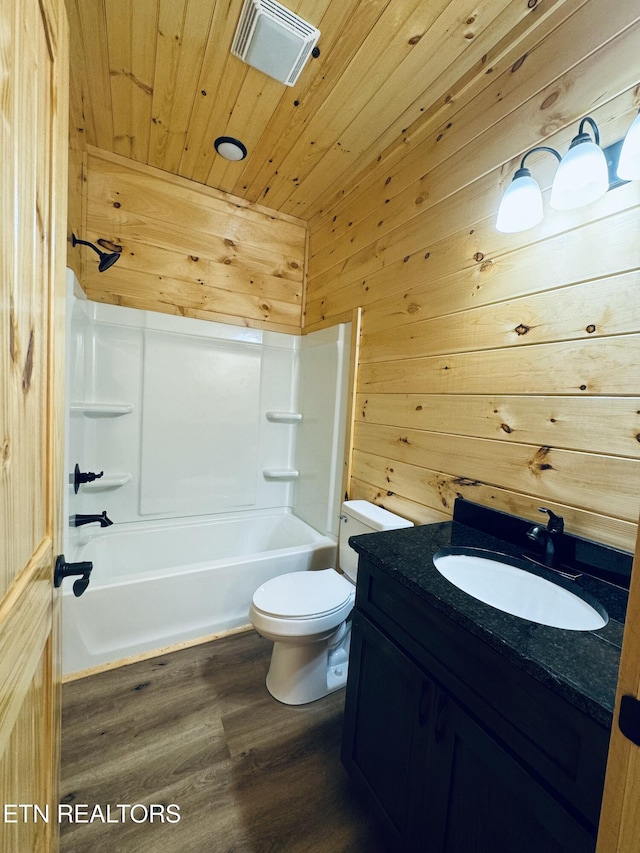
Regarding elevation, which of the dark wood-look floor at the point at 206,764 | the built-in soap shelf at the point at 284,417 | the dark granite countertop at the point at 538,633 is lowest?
the dark wood-look floor at the point at 206,764

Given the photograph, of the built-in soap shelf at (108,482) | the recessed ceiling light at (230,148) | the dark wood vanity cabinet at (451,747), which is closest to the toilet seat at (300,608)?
the dark wood vanity cabinet at (451,747)

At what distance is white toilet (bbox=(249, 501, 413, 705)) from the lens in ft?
4.66

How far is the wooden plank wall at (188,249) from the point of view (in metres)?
2.09

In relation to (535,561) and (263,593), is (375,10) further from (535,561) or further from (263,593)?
(263,593)

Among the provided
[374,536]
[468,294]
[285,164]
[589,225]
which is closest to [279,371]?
[285,164]

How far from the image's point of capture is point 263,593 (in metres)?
1.55

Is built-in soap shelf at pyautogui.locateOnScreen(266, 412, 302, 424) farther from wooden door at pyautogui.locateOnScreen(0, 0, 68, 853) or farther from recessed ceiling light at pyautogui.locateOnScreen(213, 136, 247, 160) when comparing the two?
wooden door at pyautogui.locateOnScreen(0, 0, 68, 853)

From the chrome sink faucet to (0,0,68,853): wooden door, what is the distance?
1246mm

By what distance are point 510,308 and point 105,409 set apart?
2.18 meters

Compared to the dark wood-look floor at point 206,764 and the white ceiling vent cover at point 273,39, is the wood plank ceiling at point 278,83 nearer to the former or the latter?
the white ceiling vent cover at point 273,39

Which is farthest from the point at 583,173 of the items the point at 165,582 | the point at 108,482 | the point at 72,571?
the point at 108,482

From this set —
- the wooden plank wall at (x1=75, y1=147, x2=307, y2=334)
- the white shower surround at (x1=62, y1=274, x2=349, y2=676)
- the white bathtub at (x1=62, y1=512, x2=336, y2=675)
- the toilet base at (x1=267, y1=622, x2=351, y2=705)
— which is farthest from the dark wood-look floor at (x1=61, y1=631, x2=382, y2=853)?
the wooden plank wall at (x1=75, y1=147, x2=307, y2=334)

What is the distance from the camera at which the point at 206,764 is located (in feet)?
4.09

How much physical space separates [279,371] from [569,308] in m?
1.95
